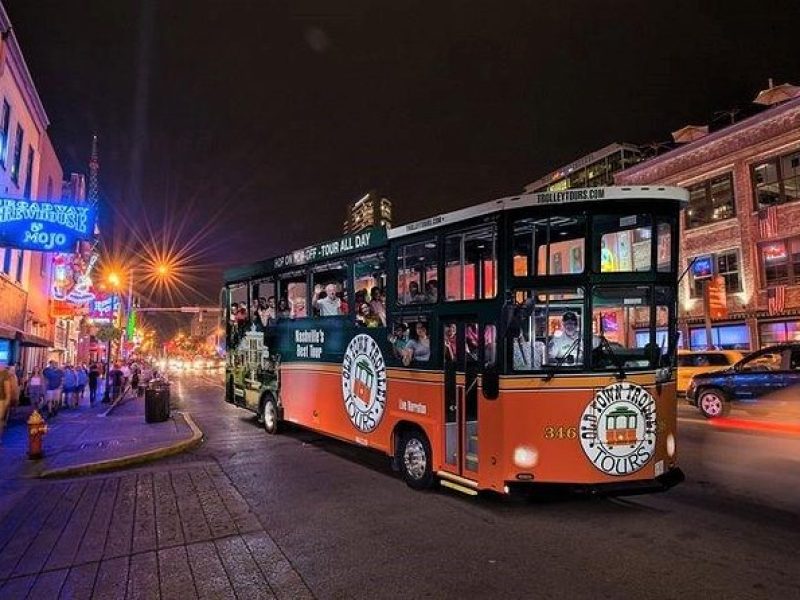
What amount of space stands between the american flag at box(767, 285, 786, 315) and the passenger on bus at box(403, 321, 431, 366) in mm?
21922

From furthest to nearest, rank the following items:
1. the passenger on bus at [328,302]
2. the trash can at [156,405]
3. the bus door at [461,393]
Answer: the trash can at [156,405]
the passenger on bus at [328,302]
the bus door at [461,393]

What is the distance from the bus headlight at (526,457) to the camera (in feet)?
21.5

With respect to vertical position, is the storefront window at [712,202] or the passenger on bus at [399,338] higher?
the storefront window at [712,202]

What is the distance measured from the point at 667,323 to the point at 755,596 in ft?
10.3

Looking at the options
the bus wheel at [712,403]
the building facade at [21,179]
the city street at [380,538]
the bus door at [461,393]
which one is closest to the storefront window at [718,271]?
the bus wheel at [712,403]

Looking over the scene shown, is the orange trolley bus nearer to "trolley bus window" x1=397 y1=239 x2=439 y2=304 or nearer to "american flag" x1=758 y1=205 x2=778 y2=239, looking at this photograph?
"trolley bus window" x1=397 y1=239 x2=439 y2=304

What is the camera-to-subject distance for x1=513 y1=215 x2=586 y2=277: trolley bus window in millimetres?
6645

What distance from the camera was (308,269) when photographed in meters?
11.2

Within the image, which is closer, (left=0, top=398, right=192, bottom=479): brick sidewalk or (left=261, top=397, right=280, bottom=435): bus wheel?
(left=0, top=398, right=192, bottom=479): brick sidewalk

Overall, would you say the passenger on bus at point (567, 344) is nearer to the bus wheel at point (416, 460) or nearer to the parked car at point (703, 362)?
the bus wheel at point (416, 460)

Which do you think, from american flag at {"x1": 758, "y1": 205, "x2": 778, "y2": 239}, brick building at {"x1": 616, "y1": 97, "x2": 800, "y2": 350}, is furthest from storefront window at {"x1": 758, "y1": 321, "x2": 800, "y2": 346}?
american flag at {"x1": 758, "y1": 205, "x2": 778, "y2": 239}

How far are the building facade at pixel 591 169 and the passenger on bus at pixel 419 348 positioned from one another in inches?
2046

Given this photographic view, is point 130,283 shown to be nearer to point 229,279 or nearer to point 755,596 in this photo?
point 229,279

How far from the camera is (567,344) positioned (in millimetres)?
6609
